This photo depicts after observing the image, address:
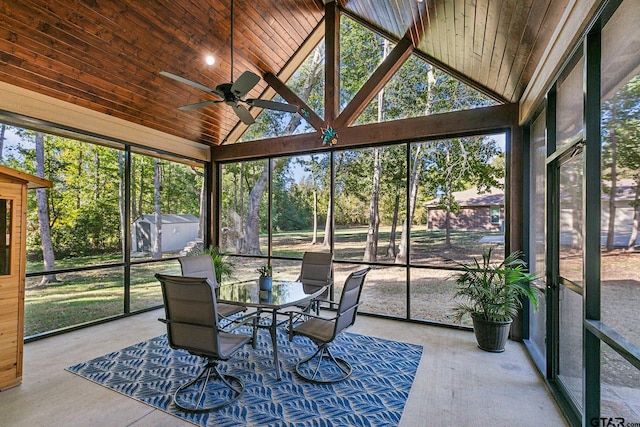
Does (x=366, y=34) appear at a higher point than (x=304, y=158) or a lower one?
higher

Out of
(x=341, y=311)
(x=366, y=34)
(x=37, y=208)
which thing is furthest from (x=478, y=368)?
(x=37, y=208)

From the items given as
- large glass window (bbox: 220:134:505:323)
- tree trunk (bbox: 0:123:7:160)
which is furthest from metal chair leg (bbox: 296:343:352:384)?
tree trunk (bbox: 0:123:7:160)

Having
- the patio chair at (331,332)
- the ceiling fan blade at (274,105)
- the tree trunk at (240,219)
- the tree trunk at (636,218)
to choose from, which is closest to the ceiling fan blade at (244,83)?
the ceiling fan blade at (274,105)

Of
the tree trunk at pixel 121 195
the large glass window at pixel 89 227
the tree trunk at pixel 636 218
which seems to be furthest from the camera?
the tree trunk at pixel 121 195

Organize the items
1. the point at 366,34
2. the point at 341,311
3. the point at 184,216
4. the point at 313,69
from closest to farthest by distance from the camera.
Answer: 1. the point at 341,311
2. the point at 366,34
3. the point at 313,69
4. the point at 184,216

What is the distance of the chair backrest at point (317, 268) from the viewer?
172 inches

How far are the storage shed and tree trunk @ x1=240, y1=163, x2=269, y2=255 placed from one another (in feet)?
3.35

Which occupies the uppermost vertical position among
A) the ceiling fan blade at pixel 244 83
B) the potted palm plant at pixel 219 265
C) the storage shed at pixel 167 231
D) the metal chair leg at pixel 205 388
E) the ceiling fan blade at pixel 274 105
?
the ceiling fan blade at pixel 244 83

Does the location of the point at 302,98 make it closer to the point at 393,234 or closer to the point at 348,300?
the point at 393,234

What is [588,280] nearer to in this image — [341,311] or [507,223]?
[341,311]

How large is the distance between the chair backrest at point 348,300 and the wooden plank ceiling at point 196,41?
101 inches

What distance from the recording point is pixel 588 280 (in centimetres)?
201

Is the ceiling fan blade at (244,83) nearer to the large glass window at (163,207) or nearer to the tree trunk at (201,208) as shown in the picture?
the large glass window at (163,207)

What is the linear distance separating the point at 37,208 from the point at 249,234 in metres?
3.32
